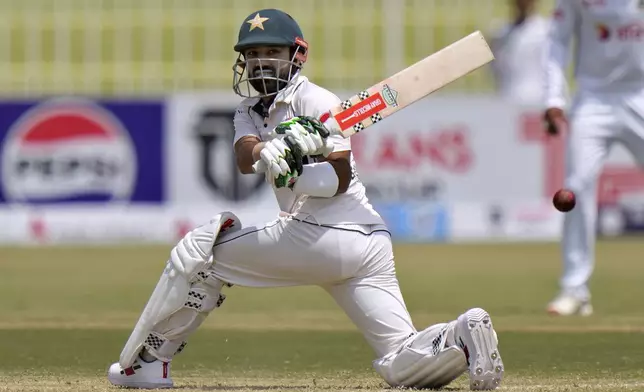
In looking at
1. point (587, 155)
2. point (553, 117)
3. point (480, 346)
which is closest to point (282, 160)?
point (480, 346)

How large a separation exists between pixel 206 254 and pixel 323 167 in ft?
1.62

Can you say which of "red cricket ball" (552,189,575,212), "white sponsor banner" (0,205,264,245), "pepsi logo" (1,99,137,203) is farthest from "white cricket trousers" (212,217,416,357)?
"pepsi logo" (1,99,137,203)

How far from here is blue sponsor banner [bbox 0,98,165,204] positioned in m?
12.5

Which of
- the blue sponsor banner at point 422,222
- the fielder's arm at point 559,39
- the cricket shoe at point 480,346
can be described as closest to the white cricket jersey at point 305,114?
the cricket shoe at point 480,346

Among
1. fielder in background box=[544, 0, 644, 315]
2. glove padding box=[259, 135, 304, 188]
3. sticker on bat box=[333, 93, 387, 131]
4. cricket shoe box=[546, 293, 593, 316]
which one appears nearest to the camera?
glove padding box=[259, 135, 304, 188]

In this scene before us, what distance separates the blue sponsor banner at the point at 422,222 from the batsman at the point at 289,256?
26.6 feet

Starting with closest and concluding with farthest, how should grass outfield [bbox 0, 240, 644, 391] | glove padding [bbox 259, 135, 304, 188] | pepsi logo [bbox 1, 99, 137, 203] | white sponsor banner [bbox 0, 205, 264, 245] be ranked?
glove padding [bbox 259, 135, 304, 188] → grass outfield [bbox 0, 240, 644, 391] → pepsi logo [bbox 1, 99, 137, 203] → white sponsor banner [bbox 0, 205, 264, 245]

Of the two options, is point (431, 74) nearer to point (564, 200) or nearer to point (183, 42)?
point (564, 200)

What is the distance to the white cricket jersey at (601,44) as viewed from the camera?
7402 mm

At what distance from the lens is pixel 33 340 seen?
6.33m

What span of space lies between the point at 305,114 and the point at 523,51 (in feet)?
30.3

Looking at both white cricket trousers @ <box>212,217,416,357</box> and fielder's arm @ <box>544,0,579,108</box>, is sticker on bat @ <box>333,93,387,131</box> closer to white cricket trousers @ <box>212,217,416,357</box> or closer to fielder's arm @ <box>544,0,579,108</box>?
white cricket trousers @ <box>212,217,416,357</box>

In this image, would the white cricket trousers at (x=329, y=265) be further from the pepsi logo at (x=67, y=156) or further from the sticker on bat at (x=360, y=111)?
the pepsi logo at (x=67, y=156)

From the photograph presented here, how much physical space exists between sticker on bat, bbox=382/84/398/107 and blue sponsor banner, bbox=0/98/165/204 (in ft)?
27.0
